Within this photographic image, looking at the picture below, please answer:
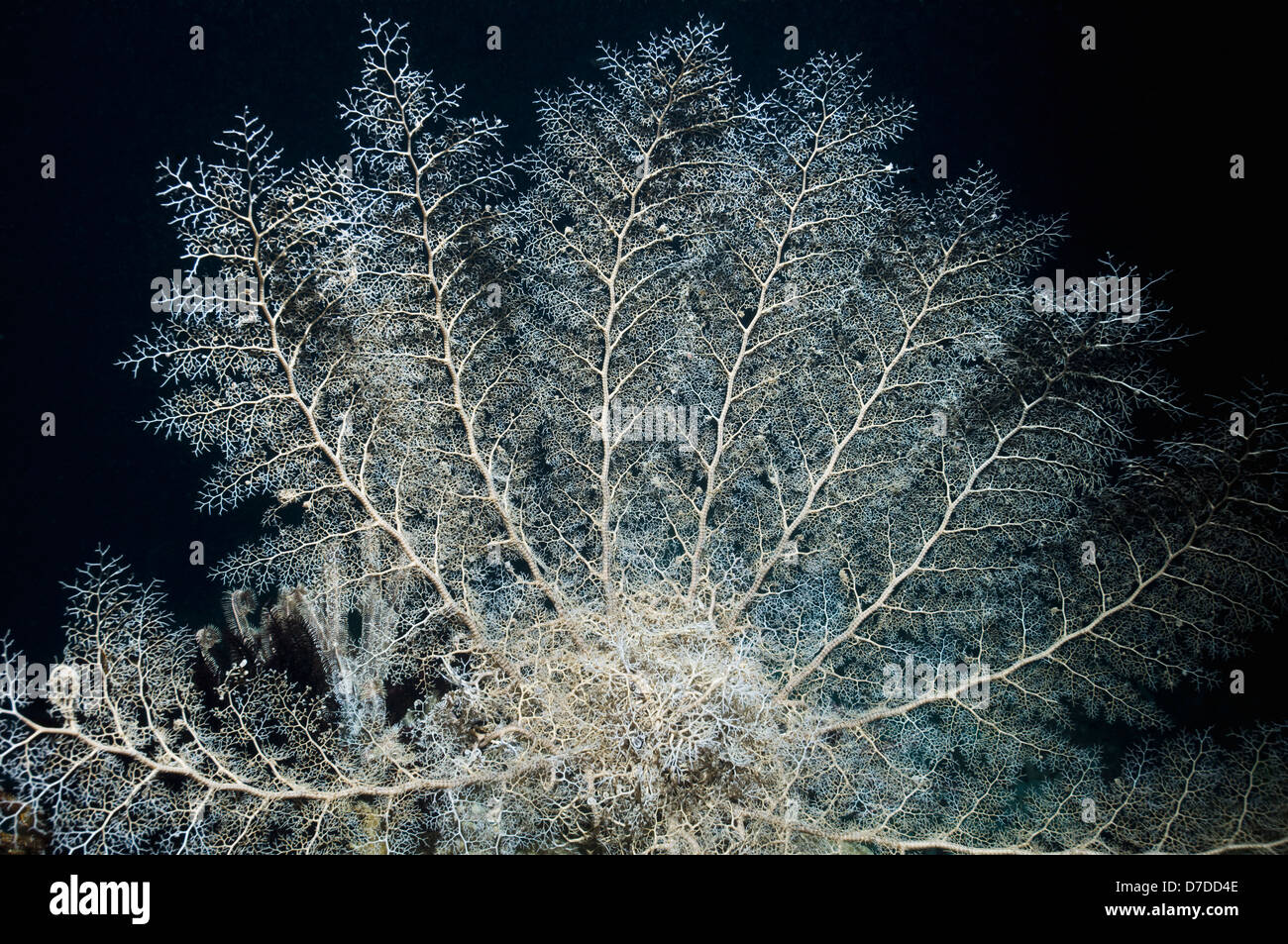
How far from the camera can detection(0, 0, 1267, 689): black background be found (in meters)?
4.18

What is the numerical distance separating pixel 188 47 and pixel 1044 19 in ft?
19.5

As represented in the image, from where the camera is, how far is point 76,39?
463 cm

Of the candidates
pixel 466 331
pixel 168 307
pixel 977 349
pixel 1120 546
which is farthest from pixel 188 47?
pixel 1120 546

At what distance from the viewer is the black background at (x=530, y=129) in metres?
4.18

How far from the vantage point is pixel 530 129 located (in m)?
4.46

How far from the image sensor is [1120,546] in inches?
144

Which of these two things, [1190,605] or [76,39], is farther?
[76,39]

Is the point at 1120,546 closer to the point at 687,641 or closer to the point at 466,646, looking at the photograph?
the point at 687,641

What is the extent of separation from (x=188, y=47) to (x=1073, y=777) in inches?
286
